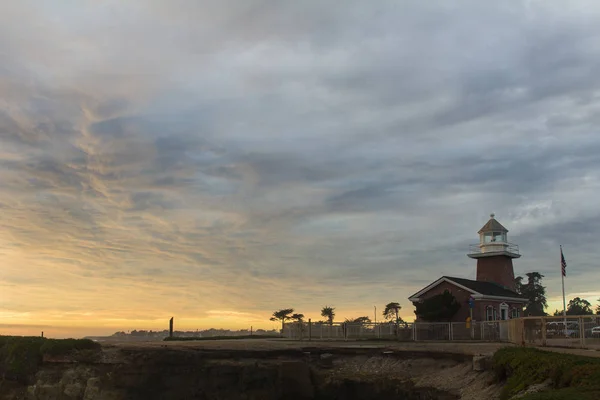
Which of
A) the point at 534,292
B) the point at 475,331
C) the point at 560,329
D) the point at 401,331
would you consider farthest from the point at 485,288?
the point at 534,292

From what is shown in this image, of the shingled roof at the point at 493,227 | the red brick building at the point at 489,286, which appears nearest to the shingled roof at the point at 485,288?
the red brick building at the point at 489,286

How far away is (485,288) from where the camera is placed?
4844 centimetres

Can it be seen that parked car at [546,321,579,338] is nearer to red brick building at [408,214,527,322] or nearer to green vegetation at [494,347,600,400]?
green vegetation at [494,347,600,400]

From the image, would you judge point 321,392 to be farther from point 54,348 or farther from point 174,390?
point 54,348

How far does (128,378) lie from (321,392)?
389 inches

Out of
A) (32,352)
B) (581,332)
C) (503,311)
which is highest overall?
(503,311)

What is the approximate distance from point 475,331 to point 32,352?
28.8 m

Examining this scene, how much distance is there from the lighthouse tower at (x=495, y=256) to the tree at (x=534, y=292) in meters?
43.3

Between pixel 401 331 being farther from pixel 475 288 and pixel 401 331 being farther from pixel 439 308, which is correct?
pixel 475 288

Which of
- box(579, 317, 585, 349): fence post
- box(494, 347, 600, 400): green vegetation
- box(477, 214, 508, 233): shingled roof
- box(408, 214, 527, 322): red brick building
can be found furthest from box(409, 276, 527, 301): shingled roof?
box(494, 347, 600, 400): green vegetation

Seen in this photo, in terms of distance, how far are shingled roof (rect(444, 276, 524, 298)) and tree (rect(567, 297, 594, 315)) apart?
59.6 m

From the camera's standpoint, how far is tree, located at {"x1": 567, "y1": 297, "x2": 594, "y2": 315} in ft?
342

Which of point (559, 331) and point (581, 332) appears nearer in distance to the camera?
point (581, 332)

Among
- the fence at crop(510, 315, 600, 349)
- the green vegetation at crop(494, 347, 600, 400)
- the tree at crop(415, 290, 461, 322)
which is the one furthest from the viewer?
the tree at crop(415, 290, 461, 322)
